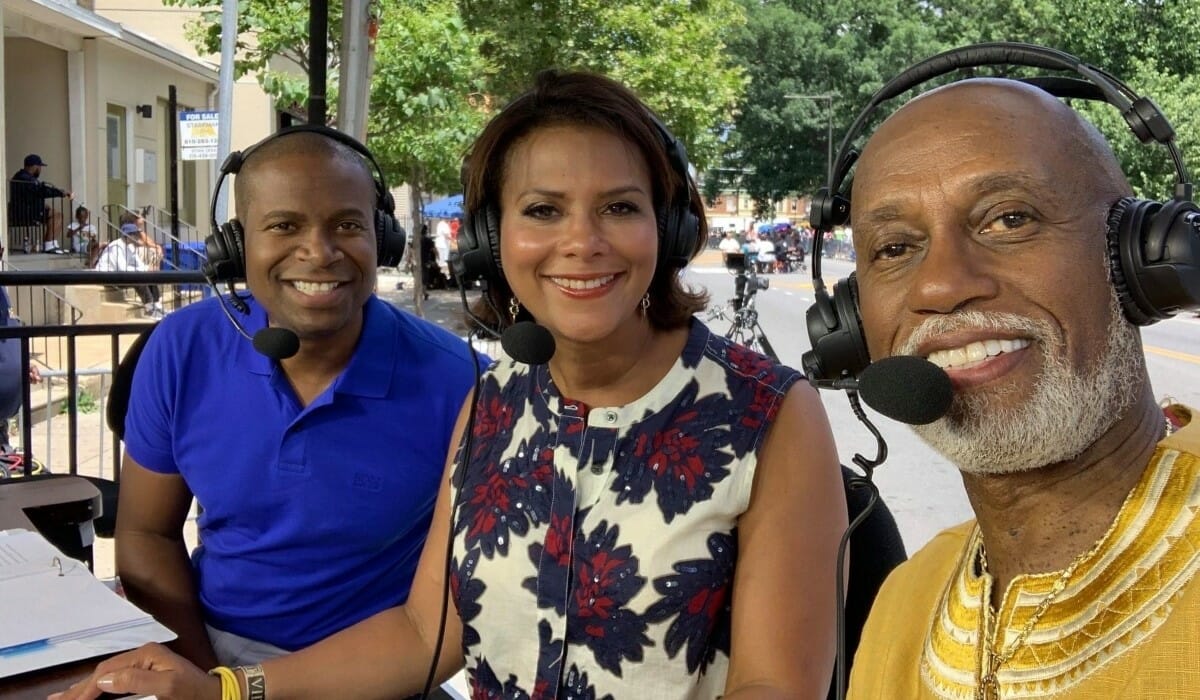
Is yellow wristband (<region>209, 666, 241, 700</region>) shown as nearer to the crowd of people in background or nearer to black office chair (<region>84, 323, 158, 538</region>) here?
black office chair (<region>84, 323, 158, 538</region>)

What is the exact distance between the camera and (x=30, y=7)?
523 inches

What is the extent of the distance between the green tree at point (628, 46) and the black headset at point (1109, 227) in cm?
1231

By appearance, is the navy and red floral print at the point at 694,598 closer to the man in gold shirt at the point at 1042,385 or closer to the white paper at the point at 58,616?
the man in gold shirt at the point at 1042,385

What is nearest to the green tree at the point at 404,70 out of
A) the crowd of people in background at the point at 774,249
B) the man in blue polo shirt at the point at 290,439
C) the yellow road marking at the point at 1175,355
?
the man in blue polo shirt at the point at 290,439

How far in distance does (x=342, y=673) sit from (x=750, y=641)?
758mm

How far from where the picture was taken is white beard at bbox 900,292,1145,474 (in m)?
1.08

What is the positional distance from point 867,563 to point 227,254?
171 cm

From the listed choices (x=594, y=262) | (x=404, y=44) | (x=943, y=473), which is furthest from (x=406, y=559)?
(x=404, y=44)

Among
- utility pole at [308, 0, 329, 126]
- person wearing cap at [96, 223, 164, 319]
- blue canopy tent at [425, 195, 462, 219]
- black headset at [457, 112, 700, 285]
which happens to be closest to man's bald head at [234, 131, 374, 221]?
black headset at [457, 112, 700, 285]

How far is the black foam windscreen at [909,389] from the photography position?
107 cm

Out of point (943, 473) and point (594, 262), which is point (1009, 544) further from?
point (943, 473)

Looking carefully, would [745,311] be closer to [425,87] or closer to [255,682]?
[425,87]

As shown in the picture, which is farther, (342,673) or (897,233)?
(342,673)

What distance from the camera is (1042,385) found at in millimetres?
1082
